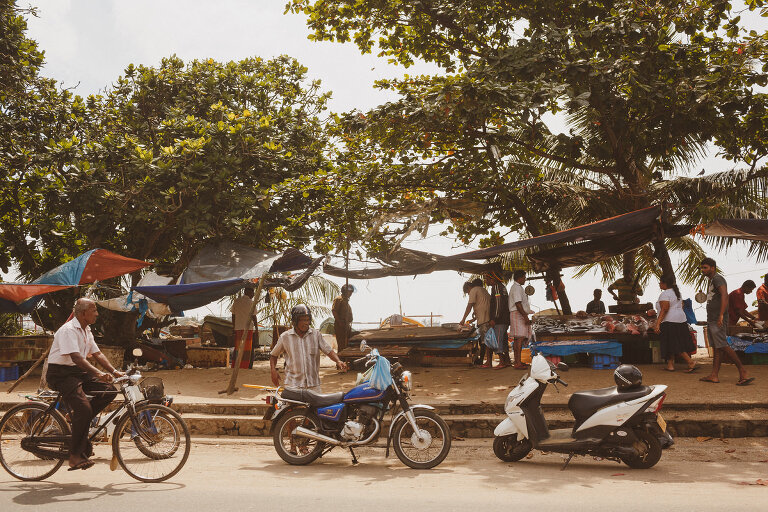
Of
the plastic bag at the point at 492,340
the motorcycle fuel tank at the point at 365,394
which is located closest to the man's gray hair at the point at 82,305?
the motorcycle fuel tank at the point at 365,394

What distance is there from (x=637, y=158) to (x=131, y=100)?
36.2ft

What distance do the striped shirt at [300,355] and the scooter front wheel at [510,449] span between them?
6.81ft

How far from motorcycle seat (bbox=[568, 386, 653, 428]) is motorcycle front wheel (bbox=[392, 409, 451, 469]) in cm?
125

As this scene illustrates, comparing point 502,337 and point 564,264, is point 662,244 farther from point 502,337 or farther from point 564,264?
point 502,337

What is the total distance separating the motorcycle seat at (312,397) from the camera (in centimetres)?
630

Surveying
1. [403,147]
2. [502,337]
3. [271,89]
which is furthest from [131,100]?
[502,337]

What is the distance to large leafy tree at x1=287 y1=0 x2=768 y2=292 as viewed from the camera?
9.12m

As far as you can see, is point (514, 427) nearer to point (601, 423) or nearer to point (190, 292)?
point (601, 423)

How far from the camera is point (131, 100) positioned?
14.4m

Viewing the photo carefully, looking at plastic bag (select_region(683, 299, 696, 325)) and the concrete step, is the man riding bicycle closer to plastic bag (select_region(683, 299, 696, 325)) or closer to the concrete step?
the concrete step

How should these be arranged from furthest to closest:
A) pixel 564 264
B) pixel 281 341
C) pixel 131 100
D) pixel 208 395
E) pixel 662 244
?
pixel 131 100
pixel 564 264
pixel 662 244
pixel 208 395
pixel 281 341

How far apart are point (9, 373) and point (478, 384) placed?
932cm

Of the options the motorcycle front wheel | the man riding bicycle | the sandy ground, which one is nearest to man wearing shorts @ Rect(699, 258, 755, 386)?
the sandy ground

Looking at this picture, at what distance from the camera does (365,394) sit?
6219mm
